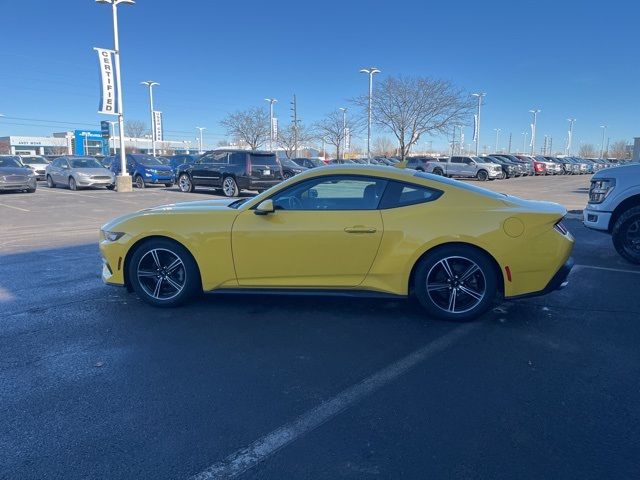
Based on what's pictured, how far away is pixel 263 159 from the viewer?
1858cm

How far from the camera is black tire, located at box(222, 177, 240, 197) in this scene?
60.2ft

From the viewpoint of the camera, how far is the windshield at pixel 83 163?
22266 millimetres

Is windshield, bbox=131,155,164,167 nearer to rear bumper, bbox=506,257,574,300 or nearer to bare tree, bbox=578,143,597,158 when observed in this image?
rear bumper, bbox=506,257,574,300

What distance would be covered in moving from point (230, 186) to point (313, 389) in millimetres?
15826

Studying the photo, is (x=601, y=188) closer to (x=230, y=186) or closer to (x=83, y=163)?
(x=230, y=186)

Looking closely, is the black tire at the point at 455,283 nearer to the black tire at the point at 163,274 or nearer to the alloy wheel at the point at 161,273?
the black tire at the point at 163,274

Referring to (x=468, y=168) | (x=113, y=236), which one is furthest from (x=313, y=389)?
(x=468, y=168)

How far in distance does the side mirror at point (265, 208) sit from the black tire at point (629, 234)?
5.46m

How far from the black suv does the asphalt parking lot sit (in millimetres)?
12922

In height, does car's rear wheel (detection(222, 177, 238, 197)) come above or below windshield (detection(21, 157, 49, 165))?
below

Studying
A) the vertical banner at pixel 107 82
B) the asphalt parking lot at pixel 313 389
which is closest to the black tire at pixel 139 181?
the vertical banner at pixel 107 82

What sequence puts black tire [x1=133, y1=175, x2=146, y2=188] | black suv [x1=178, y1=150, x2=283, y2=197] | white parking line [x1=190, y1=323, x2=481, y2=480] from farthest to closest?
black tire [x1=133, y1=175, x2=146, y2=188] → black suv [x1=178, y1=150, x2=283, y2=197] → white parking line [x1=190, y1=323, x2=481, y2=480]

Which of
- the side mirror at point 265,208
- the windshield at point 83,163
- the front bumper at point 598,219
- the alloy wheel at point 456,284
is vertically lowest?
the alloy wheel at point 456,284

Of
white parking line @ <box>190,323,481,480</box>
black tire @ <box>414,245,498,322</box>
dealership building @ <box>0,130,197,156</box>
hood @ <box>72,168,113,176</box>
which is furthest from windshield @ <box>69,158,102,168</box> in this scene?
Result: dealership building @ <box>0,130,197,156</box>
